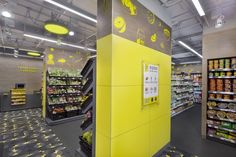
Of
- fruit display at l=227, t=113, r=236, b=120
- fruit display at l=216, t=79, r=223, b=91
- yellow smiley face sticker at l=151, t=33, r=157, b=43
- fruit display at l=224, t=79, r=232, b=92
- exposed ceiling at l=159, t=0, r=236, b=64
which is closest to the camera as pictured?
yellow smiley face sticker at l=151, t=33, r=157, b=43

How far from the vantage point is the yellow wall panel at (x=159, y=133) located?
111 inches

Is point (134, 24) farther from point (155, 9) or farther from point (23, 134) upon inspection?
point (23, 134)

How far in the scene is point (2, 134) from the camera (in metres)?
4.21

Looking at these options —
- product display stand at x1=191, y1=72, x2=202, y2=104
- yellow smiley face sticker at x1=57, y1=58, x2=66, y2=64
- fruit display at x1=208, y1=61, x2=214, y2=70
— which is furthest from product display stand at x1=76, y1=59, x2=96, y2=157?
product display stand at x1=191, y1=72, x2=202, y2=104

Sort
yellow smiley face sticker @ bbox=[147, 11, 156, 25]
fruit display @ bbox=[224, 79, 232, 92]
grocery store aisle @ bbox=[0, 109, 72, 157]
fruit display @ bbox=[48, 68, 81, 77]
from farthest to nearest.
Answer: fruit display @ bbox=[48, 68, 81, 77]
fruit display @ bbox=[224, 79, 232, 92]
grocery store aisle @ bbox=[0, 109, 72, 157]
yellow smiley face sticker @ bbox=[147, 11, 156, 25]

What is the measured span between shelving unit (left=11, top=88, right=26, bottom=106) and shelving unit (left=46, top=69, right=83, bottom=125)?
3687mm

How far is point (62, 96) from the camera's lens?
619 centimetres

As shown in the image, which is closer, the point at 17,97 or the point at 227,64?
the point at 227,64

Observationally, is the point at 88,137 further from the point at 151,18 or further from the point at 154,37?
the point at 151,18

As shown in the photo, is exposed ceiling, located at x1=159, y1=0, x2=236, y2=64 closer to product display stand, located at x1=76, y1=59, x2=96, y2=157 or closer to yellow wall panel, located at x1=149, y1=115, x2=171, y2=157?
product display stand, located at x1=76, y1=59, x2=96, y2=157

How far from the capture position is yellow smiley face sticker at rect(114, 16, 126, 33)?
196 cm

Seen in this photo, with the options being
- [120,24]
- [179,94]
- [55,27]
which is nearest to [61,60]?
[55,27]

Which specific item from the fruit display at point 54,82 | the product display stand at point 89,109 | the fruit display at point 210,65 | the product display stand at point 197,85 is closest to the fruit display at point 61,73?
the fruit display at point 54,82

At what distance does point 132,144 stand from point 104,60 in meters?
1.61
